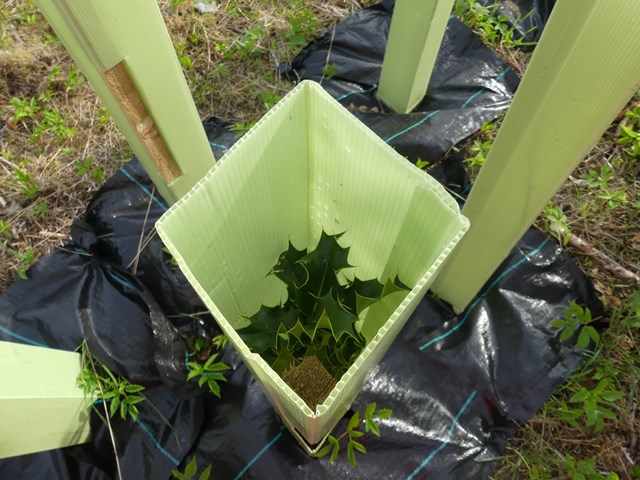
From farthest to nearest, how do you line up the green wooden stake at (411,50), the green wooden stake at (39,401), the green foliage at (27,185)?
Result: the green foliage at (27,185), the green wooden stake at (411,50), the green wooden stake at (39,401)

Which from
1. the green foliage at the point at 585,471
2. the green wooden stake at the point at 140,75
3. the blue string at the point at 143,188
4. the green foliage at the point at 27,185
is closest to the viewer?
the green wooden stake at the point at 140,75

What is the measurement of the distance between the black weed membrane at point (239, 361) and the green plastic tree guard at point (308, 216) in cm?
21

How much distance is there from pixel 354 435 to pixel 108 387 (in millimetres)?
527

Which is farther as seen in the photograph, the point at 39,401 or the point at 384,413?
the point at 384,413

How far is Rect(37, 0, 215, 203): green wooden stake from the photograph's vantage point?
615 mm

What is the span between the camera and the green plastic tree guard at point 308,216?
620 mm

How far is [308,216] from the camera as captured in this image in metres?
1.00

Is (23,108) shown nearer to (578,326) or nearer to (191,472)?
(191,472)

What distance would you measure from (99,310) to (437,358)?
802 mm

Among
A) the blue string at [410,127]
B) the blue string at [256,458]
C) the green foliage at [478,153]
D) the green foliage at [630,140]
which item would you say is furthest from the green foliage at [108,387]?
the green foliage at [630,140]

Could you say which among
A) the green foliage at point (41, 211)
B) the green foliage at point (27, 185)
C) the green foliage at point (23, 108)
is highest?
the green foliage at point (23, 108)

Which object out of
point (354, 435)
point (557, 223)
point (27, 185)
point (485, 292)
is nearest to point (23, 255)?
point (27, 185)

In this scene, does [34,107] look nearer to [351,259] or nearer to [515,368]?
[351,259]

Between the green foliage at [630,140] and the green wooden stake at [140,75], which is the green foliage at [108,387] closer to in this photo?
the green wooden stake at [140,75]
